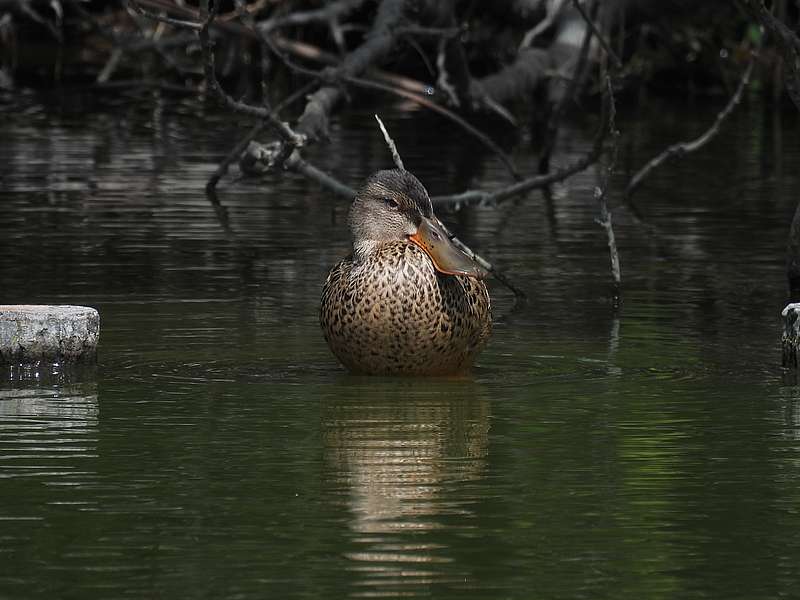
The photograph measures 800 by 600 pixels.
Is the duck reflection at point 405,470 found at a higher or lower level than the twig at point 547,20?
lower

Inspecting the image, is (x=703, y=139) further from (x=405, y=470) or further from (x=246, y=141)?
(x=405, y=470)

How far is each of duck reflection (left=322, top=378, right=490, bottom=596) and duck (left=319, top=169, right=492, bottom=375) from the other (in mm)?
131

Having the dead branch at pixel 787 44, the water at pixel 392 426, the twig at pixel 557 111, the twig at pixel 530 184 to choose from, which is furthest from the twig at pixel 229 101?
the twig at pixel 557 111

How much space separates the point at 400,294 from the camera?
9.04 m

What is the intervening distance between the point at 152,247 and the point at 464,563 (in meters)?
8.12

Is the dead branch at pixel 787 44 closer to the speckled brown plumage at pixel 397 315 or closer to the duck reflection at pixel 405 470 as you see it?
the speckled brown plumage at pixel 397 315

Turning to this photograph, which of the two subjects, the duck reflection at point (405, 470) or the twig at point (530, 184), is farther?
the twig at point (530, 184)

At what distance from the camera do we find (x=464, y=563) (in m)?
5.97

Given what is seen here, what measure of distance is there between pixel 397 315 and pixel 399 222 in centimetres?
47

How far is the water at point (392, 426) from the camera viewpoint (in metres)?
5.99

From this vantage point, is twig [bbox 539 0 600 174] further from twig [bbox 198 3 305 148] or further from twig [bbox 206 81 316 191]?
twig [bbox 198 3 305 148]

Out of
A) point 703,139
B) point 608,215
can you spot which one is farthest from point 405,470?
point 703,139

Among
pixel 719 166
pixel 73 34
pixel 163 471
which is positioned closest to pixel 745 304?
pixel 163 471

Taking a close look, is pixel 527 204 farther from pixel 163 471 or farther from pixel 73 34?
pixel 73 34
